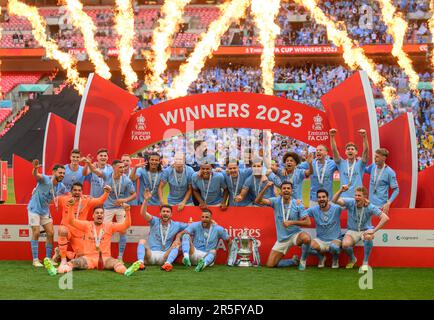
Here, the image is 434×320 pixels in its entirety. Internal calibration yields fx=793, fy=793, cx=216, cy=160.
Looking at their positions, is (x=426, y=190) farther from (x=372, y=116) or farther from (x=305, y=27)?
(x=305, y=27)

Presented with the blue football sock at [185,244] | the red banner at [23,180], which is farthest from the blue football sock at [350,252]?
the red banner at [23,180]

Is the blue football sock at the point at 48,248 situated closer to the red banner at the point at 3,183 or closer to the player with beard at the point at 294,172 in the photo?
the player with beard at the point at 294,172

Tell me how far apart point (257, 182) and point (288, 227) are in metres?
1.16

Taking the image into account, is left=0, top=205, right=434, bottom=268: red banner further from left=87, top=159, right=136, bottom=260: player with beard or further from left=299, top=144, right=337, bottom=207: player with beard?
left=299, top=144, right=337, bottom=207: player with beard

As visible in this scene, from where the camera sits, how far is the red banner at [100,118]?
14766 mm

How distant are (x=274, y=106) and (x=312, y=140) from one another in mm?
948

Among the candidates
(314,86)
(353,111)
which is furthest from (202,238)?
(314,86)

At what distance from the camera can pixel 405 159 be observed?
14.0 metres

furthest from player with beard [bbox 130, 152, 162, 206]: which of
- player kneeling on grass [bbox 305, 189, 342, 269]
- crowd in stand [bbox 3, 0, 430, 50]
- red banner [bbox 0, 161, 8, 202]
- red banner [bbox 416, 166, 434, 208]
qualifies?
crowd in stand [bbox 3, 0, 430, 50]

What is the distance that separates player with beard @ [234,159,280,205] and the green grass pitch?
1.45m

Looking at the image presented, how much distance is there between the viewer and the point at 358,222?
11.9m

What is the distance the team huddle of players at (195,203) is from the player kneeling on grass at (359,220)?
15 millimetres

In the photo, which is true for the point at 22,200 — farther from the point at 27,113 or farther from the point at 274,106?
the point at 27,113

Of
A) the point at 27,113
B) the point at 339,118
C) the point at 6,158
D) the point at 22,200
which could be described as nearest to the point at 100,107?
the point at 22,200
